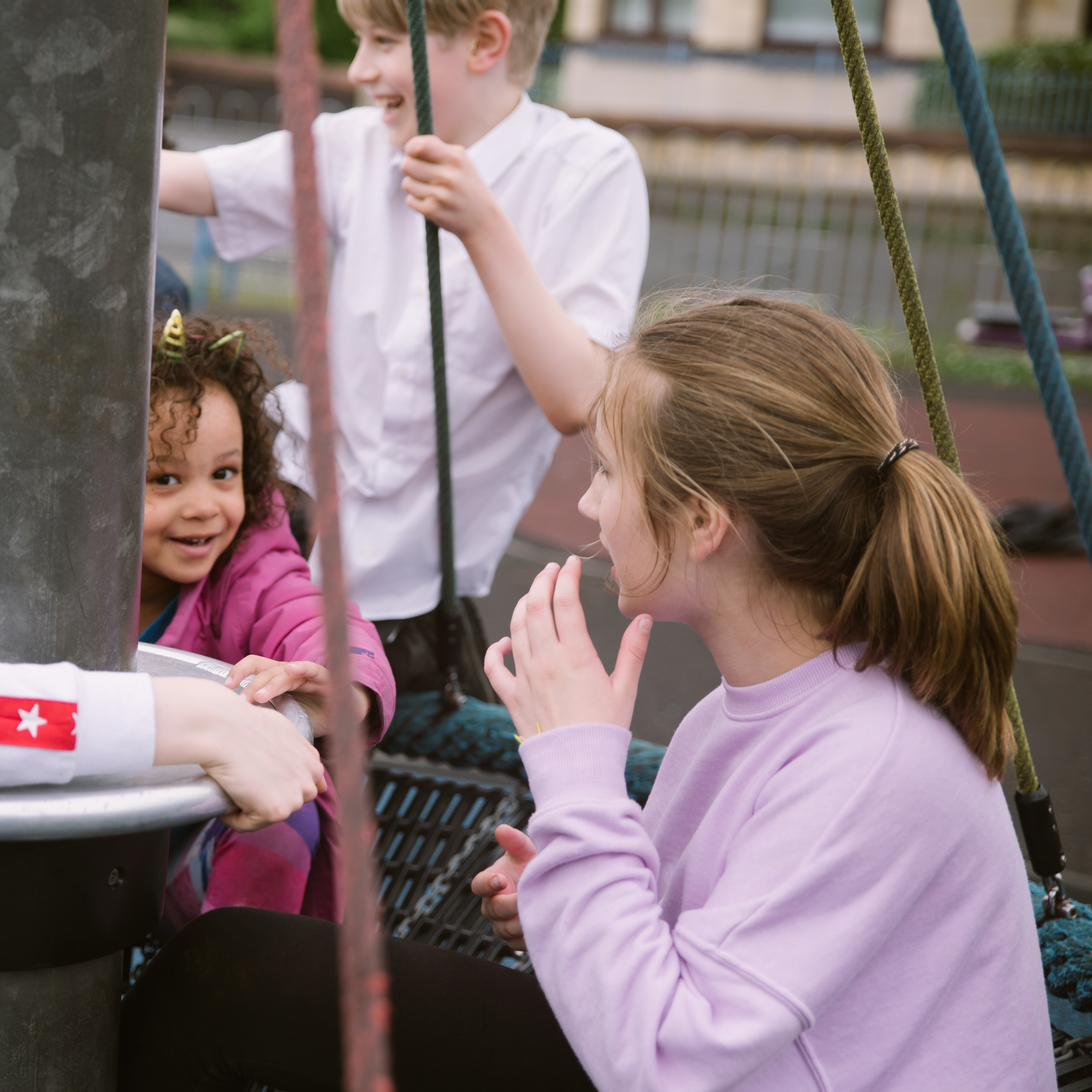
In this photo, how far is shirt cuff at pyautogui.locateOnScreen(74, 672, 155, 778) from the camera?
789mm

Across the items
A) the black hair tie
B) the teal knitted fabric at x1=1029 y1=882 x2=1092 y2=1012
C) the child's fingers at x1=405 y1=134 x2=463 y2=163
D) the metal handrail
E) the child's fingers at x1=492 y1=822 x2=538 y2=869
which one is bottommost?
the teal knitted fabric at x1=1029 y1=882 x2=1092 y2=1012

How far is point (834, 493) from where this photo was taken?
993 mm

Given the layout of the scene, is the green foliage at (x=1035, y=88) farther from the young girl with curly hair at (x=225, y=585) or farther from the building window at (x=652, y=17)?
the young girl with curly hair at (x=225, y=585)

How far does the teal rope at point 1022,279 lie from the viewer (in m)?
1.25

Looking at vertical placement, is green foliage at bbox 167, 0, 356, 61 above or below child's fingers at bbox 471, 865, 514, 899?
above

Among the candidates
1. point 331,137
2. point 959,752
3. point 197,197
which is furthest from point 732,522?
point 197,197

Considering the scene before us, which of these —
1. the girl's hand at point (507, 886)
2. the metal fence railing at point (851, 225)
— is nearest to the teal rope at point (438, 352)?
the girl's hand at point (507, 886)

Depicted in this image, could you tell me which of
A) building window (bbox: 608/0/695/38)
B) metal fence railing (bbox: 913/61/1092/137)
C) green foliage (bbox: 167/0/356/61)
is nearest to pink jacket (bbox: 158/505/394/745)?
metal fence railing (bbox: 913/61/1092/137)

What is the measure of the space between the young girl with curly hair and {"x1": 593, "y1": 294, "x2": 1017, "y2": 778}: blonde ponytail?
1.38ft

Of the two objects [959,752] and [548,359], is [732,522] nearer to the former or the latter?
[959,752]

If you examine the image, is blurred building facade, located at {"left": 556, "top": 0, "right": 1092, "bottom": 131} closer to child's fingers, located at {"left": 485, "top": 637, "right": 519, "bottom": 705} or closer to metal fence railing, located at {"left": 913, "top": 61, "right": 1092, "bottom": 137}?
metal fence railing, located at {"left": 913, "top": 61, "right": 1092, "bottom": 137}

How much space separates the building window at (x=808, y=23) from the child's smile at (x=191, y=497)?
1167 centimetres

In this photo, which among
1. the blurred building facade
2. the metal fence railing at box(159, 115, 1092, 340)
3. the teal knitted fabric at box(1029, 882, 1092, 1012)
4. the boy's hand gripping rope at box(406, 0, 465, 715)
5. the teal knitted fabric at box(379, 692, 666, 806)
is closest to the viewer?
the teal knitted fabric at box(1029, 882, 1092, 1012)

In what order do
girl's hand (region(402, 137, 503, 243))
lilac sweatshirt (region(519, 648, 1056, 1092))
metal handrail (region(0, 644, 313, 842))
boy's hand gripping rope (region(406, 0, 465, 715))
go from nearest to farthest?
1. metal handrail (region(0, 644, 313, 842))
2. lilac sweatshirt (region(519, 648, 1056, 1092))
3. boy's hand gripping rope (region(406, 0, 465, 715))
4. girl's hand (region(402, 137, 503, 243))
